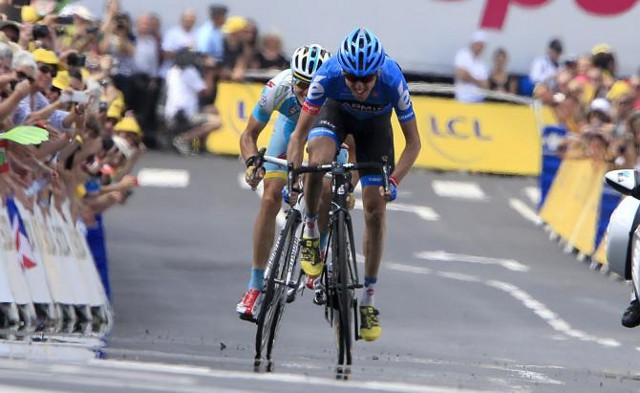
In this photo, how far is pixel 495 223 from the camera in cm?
2806

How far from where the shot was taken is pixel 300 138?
13.6 m

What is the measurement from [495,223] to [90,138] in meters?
11.4

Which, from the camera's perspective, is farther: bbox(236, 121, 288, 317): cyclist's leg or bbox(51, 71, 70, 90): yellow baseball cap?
bbox(51, 71, 70, 90): yellow baseball cap

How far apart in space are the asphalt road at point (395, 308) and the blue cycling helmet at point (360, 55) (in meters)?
1.83

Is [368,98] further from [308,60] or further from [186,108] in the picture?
[186,108]

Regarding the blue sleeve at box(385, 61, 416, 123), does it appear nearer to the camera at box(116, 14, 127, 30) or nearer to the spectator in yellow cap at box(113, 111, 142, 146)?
the spectator in yellow cap at box(113, 111, 142, 146)

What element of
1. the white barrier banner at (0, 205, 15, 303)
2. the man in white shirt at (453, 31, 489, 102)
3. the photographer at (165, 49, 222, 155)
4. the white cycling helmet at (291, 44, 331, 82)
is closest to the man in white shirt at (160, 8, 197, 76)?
the photographer at (165, 49, 222, 155)

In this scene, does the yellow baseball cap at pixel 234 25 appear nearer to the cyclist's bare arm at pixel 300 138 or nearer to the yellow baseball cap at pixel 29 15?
the yellow baseball cap at pixel 29 15

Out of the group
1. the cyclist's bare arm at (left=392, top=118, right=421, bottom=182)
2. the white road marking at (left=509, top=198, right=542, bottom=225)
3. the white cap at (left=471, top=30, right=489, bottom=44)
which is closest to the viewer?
the cyclist's bare arm at (left=392, top=118, right=421, bottom=182)

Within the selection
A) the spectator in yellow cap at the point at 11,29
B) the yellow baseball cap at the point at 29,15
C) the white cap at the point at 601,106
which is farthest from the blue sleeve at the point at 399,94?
the white cap at the point at 601,106

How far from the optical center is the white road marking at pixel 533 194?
30.8 m

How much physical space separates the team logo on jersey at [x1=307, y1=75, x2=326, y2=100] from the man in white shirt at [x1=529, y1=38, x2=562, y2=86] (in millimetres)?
21843

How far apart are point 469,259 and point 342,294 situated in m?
10.9

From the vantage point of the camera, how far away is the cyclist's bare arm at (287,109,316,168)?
44.4 feet
